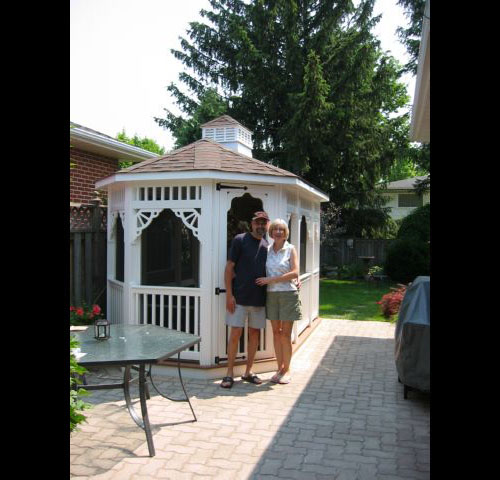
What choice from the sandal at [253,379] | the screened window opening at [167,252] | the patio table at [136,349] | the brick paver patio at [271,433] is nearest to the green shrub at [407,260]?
the screened window opening at [167,252]

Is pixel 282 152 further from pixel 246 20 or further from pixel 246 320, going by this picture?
pixel 246 320

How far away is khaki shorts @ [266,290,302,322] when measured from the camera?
19.1 ft

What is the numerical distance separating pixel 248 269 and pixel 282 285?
0.44 m

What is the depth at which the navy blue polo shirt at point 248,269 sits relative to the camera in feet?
19.4

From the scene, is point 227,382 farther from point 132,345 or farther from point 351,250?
point 351,250

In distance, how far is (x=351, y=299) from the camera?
13.6 meters

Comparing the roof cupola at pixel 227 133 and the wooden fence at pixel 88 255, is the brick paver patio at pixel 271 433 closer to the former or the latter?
the wooden fence at pixel 88 255

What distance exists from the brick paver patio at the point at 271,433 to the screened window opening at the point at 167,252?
10.7ft

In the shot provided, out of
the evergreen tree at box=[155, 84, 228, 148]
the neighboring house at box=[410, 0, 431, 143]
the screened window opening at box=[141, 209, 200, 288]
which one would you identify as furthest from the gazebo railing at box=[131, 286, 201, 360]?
the evergreen tree at box=[155, 84, 228, 148]

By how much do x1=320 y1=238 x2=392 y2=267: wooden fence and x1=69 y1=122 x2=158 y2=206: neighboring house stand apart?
1134cm
